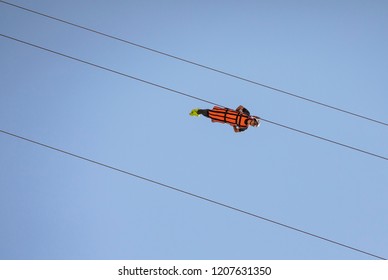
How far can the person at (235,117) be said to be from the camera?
3422mm

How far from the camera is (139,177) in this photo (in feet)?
11.9

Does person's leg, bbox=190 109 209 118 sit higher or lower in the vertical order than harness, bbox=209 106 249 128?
higher

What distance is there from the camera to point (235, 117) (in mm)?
3430

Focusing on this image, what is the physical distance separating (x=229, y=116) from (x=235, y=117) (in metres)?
0.03

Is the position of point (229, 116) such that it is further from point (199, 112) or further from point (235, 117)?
point (199, 112)

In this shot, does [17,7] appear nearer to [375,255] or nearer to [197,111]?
[197,111]

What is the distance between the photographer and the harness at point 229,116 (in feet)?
11.2

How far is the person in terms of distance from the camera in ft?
11.2

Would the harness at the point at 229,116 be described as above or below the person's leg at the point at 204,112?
below

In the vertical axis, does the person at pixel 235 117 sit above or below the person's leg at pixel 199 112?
below

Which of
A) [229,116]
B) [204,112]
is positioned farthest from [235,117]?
[204,112]

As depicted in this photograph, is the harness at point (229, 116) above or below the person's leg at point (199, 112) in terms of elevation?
below
